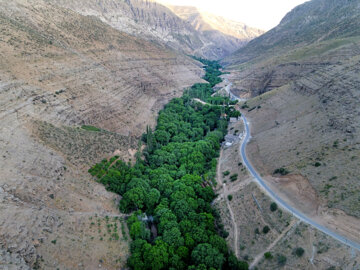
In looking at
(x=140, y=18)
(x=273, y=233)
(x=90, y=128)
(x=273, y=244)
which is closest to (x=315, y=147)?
(x=273, y=233)

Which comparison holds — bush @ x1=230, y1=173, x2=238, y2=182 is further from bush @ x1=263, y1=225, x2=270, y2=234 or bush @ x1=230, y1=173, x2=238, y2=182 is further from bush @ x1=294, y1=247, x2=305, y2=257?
bush @ x1=294, y1=247, x2=305, y2=257

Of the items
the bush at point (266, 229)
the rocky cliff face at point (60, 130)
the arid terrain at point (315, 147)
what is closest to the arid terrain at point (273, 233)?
the arid terrain at point (315, 147)

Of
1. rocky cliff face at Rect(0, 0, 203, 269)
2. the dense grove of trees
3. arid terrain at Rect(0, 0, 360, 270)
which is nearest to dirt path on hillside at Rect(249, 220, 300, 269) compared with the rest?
arid terrain at Rect(0, 0, 360, 270)

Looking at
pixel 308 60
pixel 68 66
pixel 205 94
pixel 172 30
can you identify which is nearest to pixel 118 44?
pixel 68 66

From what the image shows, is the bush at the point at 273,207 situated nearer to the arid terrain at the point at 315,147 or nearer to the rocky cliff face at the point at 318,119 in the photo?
the arid terrain at the point at 315,147

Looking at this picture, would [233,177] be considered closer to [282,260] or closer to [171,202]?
[171,202]

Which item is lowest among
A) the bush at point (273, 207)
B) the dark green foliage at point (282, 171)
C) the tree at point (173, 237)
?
the tree at point (173, 237)
